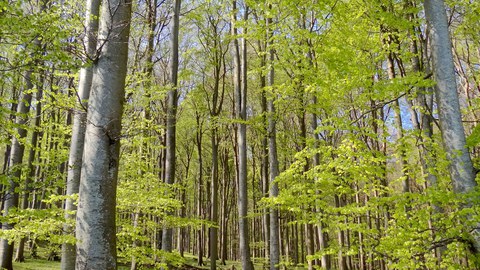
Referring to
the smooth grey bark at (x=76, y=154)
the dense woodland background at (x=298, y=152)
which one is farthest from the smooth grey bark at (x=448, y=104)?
the smooth grey bark at (x=76, y=154)

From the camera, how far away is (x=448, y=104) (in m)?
5.74

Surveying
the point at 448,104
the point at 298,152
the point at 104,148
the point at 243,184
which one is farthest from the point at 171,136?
the point at 448,104

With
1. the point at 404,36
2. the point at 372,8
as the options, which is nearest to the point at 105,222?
the point at 372,8

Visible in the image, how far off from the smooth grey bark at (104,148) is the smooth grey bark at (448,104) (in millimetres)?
5164

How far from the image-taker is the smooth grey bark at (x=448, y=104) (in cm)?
537

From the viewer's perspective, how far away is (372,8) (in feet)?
26.5

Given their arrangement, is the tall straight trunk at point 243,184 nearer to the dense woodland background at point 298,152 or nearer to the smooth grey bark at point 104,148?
the dense woodland background at point 298,152

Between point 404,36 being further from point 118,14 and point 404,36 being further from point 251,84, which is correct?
point 251,84

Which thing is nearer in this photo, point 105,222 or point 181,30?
point 105,222

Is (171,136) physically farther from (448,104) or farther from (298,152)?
(448,104)

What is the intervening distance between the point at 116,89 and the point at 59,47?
1163mm

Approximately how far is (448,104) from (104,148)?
556cm

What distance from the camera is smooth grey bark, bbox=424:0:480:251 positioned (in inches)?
211

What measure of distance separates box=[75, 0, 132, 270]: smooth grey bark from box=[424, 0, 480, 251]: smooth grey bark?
16.9 ft
